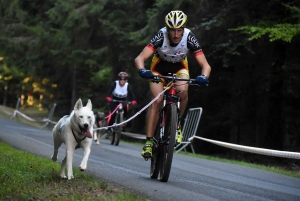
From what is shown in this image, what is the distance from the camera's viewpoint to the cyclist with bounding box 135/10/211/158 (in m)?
9.16

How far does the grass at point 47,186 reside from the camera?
7664 millimetres

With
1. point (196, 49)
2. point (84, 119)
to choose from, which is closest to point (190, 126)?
point (196, 49)

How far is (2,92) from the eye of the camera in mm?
66500

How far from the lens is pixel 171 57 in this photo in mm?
9500

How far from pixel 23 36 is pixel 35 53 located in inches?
48.8

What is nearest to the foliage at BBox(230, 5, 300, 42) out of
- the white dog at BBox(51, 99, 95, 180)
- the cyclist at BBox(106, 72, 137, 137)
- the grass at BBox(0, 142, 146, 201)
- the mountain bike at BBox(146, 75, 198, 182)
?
the cyclist at BBox(106, 72, 137, 137)

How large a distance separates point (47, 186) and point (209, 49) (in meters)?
15.6

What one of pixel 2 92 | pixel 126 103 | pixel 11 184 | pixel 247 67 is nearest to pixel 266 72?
pixel 247 67

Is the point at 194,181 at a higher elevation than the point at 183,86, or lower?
lower

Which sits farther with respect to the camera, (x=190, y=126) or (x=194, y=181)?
(x=190, y=126)

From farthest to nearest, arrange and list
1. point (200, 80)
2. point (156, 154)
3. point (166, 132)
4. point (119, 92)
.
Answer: point (119, 92), point (156, 154), point (166, 132), point (200, 80)

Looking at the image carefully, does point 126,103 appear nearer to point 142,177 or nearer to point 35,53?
point 142,177

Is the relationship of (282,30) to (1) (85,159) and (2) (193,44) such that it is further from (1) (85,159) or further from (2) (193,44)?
(1) (85,159)

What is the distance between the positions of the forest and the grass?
9091mm
